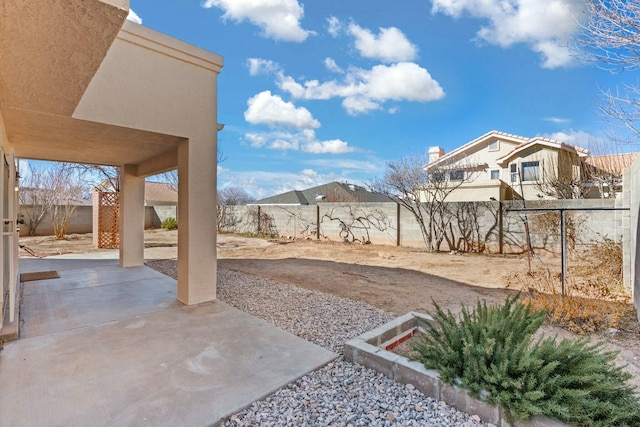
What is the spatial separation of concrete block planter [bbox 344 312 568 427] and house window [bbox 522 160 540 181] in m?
17.5

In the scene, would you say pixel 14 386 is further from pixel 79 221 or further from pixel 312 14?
pixel 79 221

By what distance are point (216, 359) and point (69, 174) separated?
63.3 ft

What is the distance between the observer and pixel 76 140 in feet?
16.1

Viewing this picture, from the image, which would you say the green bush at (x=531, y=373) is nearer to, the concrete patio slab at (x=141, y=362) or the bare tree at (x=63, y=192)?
the concrete patio slab at (x=141, y=362)

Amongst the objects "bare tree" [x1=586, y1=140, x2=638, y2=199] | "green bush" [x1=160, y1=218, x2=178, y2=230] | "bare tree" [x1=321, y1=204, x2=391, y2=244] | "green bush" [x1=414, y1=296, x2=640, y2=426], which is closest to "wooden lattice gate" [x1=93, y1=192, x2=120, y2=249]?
"green bush" [x1=160, y1=218, x2=178, y2=230]

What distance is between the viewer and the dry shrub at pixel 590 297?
4.12 metres

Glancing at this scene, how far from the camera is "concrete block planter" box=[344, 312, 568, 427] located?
2.16 m

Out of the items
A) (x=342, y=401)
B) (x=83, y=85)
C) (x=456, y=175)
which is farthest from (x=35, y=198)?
(x=456, y=175)

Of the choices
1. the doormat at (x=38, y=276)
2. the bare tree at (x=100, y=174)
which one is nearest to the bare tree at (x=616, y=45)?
the doormat at (x=38, y=276)

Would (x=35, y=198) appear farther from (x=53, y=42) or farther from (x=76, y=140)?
(x=53, y=42)

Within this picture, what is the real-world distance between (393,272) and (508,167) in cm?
1560

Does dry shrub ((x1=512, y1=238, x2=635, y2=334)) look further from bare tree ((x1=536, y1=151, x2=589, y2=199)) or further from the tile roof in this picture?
the tile roof

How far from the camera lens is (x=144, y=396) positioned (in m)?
2.47

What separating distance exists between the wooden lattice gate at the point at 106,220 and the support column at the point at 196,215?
8.75 m
